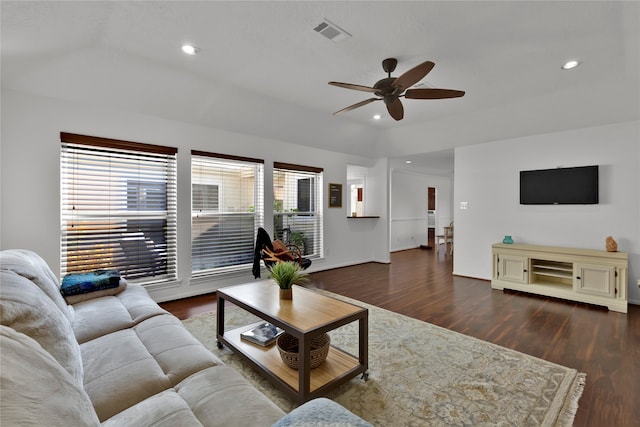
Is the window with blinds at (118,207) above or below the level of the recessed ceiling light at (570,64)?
below

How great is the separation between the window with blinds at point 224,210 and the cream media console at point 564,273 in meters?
3.95

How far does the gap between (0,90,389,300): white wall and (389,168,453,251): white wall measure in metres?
4.20

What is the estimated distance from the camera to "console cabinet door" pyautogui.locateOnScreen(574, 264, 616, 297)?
11.8 feet

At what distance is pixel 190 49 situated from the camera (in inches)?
109

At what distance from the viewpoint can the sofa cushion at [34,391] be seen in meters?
0.65

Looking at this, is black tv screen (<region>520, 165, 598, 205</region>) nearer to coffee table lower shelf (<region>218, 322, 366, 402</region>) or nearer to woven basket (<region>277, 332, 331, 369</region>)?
coffee table lower shelf (<region>218, 322, 366, 402</region>)

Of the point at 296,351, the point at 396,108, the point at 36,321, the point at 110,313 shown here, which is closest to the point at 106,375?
the point at 36,321

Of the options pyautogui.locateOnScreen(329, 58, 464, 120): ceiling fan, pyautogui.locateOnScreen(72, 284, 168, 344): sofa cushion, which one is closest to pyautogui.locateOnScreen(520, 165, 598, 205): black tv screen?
pyautogui.locateOnScreen(329, 58, 464, 120): ceiling fan

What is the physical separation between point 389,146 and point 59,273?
554 centimetres

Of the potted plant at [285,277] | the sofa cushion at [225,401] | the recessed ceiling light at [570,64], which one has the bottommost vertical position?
the sofa cushion at [225,401]

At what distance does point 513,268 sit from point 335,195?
129 inches

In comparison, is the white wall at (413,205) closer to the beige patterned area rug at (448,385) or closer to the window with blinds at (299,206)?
the window with blinds at (299,206)

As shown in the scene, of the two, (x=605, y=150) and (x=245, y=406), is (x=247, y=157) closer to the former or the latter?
(x=245, y=406)

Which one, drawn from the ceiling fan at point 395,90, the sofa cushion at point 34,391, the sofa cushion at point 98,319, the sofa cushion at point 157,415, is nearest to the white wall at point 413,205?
the ceiling fan at point 395,90
